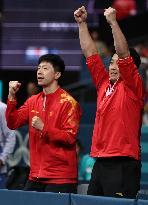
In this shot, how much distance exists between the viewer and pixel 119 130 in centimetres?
674

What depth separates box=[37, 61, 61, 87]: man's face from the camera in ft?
24.5

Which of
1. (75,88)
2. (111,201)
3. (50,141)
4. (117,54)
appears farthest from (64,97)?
(75,88)

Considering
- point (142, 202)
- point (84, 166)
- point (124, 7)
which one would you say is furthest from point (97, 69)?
point (124, 7)

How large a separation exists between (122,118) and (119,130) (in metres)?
0.11

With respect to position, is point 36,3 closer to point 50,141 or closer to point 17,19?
point 17,19

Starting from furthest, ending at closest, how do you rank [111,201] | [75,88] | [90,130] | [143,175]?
[75,88], [90,130], [143,175], [111,201]

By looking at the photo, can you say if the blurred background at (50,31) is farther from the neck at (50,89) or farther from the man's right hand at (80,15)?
the man's right hand at (80,15)

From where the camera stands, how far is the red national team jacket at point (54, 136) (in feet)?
23.7

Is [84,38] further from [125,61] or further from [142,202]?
[142,202]

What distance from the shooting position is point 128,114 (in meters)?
Answer: 6.76

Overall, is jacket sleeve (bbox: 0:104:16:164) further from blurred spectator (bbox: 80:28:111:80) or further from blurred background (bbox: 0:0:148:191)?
blurred background (bbox: 0:0:148:191)

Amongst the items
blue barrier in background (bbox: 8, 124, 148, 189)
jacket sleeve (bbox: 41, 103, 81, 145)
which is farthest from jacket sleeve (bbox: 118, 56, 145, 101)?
blue barrier in background (bbox: 8, 124, 148, 189)

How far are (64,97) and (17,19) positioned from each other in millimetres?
8104

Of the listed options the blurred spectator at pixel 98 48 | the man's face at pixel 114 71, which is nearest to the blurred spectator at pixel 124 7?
the blurred spectator at pixel 98 48
